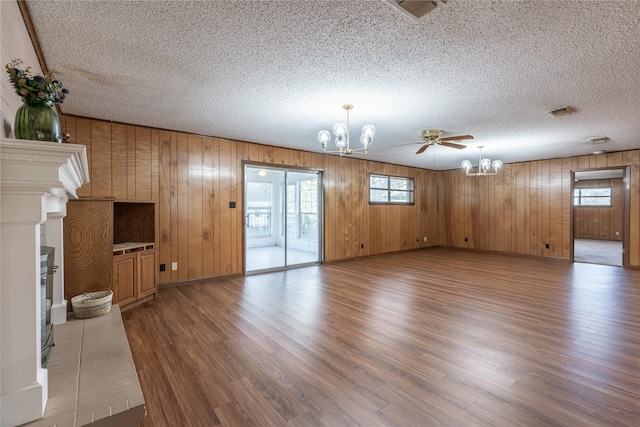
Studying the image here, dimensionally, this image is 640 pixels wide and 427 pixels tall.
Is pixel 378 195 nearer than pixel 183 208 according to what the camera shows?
No

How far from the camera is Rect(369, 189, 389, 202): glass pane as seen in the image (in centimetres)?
739

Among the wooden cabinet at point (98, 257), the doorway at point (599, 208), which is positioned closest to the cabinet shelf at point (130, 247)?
Answer: the wooden cabinet at point (98, 257)

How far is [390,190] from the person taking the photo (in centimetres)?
788

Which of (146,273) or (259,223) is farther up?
(259,223)

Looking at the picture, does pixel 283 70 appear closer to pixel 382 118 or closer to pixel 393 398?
pixel 382 118

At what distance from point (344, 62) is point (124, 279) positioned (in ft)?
11.1

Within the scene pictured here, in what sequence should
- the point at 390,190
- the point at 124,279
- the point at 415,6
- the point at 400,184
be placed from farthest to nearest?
the point at 400,184
the point at 390,190
the point at 124,279
the point at 415,6

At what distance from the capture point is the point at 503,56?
2.26 meters

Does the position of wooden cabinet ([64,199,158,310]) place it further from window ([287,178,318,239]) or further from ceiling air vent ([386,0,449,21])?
window ([287,178,318,239])

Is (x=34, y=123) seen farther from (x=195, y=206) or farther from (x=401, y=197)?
(x=401, y=197)

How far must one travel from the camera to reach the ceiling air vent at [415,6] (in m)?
1.66

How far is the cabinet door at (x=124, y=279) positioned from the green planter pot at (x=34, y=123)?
217 centimetres

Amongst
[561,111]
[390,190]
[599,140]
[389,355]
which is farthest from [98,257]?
[599,140]

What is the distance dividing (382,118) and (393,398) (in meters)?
3.17
